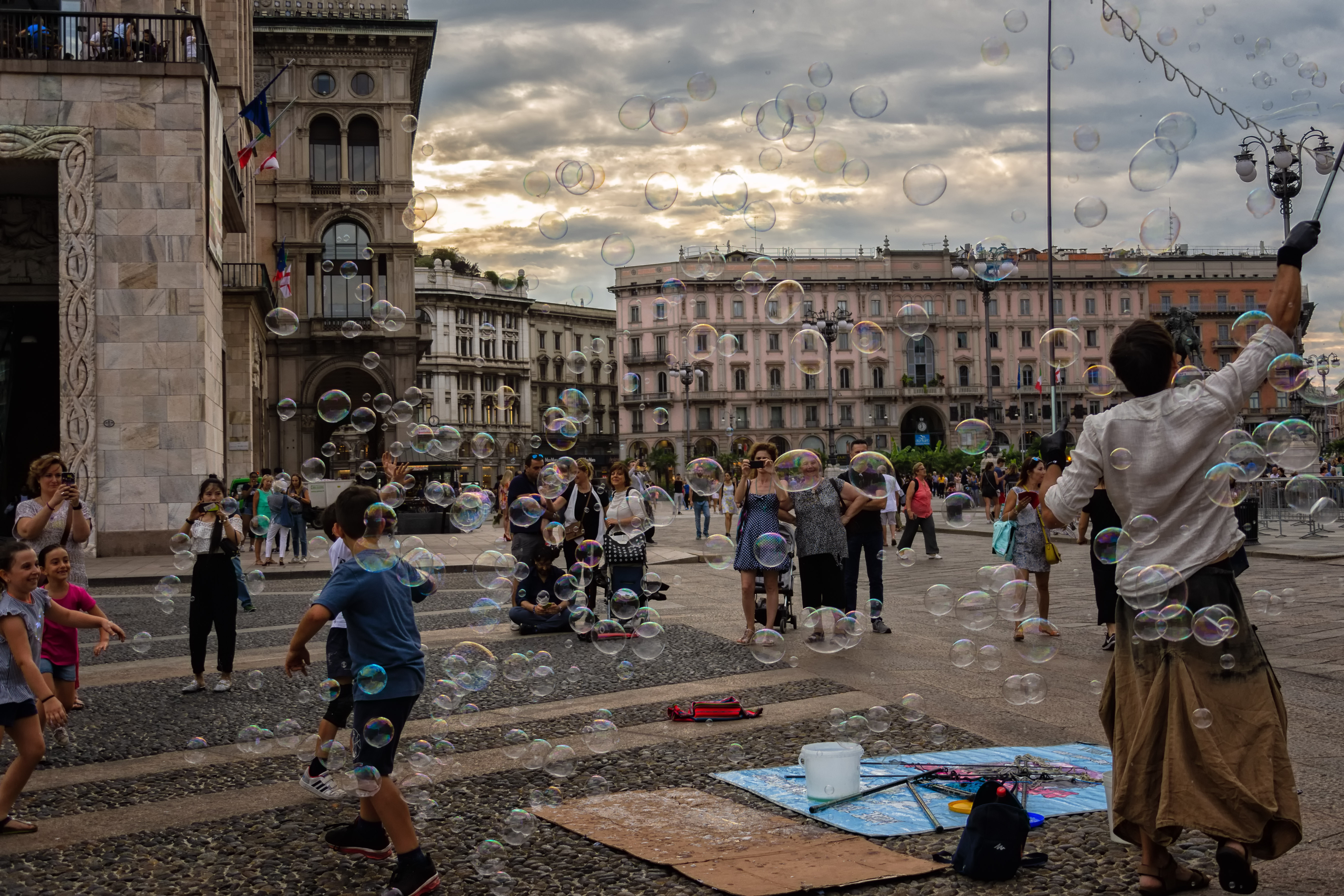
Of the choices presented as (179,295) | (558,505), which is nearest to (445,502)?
(558,505)

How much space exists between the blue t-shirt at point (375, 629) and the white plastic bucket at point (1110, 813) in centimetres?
228

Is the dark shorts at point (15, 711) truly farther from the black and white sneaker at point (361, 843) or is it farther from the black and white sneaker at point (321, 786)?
the black and white sneaker at point (361, 843)

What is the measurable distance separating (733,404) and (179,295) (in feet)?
200

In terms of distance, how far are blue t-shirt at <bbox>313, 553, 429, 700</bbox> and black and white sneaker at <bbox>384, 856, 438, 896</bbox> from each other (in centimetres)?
57

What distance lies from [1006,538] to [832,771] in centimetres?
516

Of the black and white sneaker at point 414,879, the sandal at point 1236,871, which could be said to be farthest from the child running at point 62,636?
the sandal at point 1236,871

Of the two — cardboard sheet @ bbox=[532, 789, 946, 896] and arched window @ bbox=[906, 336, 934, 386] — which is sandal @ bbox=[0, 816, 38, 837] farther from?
arched window @ bbox=[906, 336, 934, 386]

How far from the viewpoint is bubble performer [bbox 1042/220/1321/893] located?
3.59 m

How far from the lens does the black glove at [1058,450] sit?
14.9ft

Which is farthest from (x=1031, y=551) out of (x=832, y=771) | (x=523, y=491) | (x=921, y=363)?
(x=921, y=363)

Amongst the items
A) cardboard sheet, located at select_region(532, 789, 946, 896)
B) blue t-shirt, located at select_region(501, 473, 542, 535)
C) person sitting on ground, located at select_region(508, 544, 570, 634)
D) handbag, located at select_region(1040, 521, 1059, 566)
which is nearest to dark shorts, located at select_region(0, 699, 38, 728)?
cardboard sheet, located at select_region(532, 789, 946, 896)

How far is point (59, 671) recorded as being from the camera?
6.35 metres

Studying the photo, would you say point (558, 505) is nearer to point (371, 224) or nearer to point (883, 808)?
point (883, 808)

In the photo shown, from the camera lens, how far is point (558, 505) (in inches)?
425
